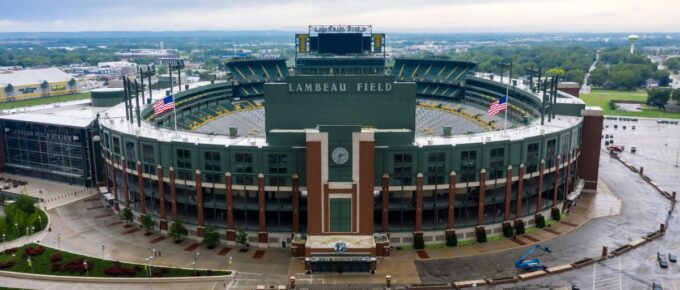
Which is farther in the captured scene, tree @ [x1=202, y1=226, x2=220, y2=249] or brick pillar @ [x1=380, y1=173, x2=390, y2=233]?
tree @ [x1=202, y1=226, x2=220, y2=249]

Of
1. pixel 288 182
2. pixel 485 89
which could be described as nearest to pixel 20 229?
pixel 288 182

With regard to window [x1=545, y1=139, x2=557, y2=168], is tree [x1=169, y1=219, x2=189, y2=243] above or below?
below

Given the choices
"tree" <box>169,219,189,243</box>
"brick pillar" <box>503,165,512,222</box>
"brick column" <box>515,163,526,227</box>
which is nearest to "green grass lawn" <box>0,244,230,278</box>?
"tree" <box>169,219,189,243</box>

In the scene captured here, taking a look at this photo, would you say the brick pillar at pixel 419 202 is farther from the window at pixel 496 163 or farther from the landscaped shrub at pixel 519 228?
the landscaped shrub at pixel 519 228

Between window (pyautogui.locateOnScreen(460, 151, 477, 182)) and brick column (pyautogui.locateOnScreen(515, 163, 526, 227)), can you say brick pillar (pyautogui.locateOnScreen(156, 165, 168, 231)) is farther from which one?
brick column (pyautogui.locateOnScreen(515, 163, 526, 227))

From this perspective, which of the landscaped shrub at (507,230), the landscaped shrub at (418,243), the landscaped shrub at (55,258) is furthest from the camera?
the landscaped shrub at (507,230)

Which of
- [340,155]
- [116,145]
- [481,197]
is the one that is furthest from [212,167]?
[481,197]

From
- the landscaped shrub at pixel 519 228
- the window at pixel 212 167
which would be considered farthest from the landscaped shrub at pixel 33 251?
the landscaped shrub at pixel 519 228
